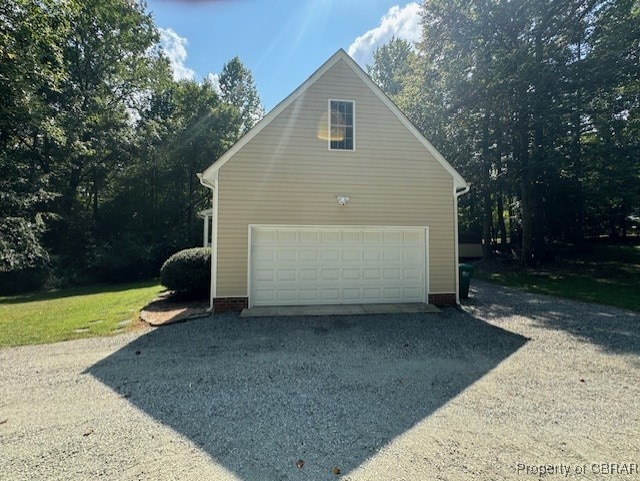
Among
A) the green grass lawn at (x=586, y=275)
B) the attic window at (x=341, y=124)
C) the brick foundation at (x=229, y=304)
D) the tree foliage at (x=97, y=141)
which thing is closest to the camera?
the brick foundation at (x=229, y=304)

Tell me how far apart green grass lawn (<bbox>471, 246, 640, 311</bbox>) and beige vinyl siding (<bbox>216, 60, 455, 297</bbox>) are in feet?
19.6

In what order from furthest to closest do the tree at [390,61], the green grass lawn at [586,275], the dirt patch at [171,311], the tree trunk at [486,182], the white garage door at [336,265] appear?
the tree at [390,61], the tree trunk at [486,182], the green grass lawn at [586,275], the white garage door at [336,265], the dirt patch at [171,311]

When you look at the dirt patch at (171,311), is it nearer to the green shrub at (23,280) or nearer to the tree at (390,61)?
the green shrub at (23,280)

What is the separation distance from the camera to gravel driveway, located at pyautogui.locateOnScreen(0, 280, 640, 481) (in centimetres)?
274

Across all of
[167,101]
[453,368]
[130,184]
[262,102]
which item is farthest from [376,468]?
[262,102]

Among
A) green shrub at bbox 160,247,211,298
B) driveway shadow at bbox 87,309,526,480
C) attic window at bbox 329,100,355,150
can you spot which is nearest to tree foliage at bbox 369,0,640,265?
attic window at bbox 329,100,355,150

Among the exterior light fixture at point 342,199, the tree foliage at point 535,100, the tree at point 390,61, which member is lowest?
the exterior light fixture at point 342,199

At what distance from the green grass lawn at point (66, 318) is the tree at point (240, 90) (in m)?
21.4

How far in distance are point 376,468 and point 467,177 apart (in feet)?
66.8

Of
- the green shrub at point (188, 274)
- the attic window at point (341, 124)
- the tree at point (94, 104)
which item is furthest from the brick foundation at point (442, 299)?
the tree at point (94, 104)

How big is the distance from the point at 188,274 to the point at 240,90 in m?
24.5

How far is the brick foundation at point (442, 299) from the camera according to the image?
9102 mm

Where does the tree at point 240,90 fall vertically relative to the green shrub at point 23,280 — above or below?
above

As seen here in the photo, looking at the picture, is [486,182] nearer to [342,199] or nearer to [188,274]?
[342,199]
